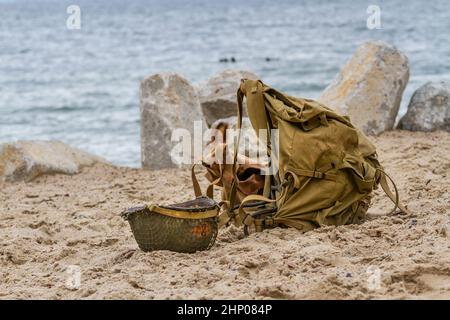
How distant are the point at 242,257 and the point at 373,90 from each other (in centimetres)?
455

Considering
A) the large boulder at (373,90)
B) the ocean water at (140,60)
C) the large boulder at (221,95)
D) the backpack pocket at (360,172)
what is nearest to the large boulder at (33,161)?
the large boulder at (221,95)

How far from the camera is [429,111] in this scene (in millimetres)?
8297

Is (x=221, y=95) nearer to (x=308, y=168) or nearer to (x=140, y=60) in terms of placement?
(x=308, y=168)

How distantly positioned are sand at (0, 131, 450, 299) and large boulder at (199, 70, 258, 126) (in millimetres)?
2693

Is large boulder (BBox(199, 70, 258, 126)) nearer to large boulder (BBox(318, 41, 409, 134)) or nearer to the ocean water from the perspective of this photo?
large boulder (BBox(318, 41, 409, 134))

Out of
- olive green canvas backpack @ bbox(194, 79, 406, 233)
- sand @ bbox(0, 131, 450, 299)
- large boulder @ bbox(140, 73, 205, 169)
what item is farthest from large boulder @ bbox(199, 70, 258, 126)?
olive green canvas backpack @ bbox(194, 79, 406, 233)

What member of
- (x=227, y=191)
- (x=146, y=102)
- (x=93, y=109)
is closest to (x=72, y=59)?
(x=93, y=109)

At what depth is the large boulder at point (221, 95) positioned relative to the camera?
29.1 ft

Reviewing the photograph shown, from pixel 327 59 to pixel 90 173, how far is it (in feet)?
70.1

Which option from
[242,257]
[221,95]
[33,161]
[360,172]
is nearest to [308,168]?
[360,172]

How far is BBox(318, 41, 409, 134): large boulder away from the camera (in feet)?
26.8

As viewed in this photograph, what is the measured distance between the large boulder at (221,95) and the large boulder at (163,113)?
72 centimetres

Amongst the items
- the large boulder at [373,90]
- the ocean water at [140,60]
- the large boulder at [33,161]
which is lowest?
the ocean water at [140,60]

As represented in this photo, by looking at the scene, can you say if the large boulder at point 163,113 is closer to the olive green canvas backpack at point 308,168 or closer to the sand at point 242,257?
the sand at point 242,257
